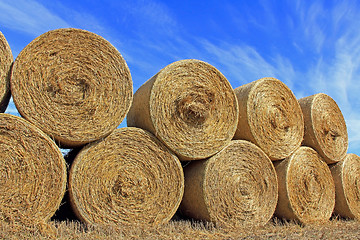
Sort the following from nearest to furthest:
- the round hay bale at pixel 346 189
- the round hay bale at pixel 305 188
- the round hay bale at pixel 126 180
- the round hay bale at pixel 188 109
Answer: the round hay bale at pixel 126 180 → the round hay bale at pixel 188 109 → the round hay bale at pixel 305 188 → the round hay bale at pixel 346 189

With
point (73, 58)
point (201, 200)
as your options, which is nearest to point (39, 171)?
point (73, 58)

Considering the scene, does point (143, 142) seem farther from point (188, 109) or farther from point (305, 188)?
point (305, 188)

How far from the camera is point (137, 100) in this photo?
14.5ft

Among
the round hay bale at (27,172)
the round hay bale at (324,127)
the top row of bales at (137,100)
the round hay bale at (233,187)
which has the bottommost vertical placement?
the round hay bale at (27,172)

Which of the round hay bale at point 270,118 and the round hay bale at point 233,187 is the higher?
the round hay bale at point 270,118

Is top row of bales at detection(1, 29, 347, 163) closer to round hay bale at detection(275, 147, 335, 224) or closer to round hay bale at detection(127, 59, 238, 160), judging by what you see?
round hay bale at detection(127, 59, 238, 160)

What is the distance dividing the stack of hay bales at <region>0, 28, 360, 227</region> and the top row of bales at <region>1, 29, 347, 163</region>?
1cm

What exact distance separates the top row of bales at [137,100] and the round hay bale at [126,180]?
0.16 meters

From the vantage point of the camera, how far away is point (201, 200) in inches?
169

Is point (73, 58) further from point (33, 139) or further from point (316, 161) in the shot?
point (316, 161)

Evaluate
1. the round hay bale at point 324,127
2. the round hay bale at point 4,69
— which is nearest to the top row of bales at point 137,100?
the round hay bale at point 4,69

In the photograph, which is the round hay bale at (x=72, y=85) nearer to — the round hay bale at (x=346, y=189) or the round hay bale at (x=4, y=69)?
the round hay bale at (x=4, y=69)

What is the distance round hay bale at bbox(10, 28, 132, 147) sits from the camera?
3.44m

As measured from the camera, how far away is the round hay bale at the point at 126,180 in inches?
143
